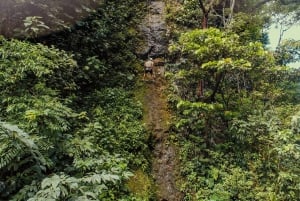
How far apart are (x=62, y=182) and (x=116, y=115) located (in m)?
3.77

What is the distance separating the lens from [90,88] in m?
7.30

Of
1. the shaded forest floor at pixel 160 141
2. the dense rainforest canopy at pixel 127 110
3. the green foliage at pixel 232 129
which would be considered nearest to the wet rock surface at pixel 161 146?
the shaded forest floor at pixel 160 141

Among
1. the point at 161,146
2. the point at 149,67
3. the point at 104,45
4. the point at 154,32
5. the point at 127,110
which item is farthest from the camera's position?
the point at 154,32

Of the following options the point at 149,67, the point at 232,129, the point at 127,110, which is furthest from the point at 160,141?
the point at 149,67

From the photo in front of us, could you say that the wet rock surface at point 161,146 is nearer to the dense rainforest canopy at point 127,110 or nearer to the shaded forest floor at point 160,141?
the shaded forest floor at point 160,141

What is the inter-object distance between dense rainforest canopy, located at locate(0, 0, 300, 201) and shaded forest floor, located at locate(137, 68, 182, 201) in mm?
101

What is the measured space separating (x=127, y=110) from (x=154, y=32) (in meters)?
3.23

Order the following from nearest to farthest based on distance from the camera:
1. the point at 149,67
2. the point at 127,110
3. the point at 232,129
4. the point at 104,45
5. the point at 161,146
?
1. the point at 232,129
2. the point at 161,146
3. the point at 127,110
4. the point at 104,45
5. the point at 149,67

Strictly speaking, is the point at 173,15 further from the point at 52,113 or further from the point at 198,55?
the point at 52,113

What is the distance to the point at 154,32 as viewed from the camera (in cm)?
916

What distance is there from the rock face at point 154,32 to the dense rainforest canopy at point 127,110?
0.26 metres

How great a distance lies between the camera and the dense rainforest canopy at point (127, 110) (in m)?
3.72

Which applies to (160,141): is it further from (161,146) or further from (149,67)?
(149,67)

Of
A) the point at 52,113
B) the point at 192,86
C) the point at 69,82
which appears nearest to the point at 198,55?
the point at 192,86
